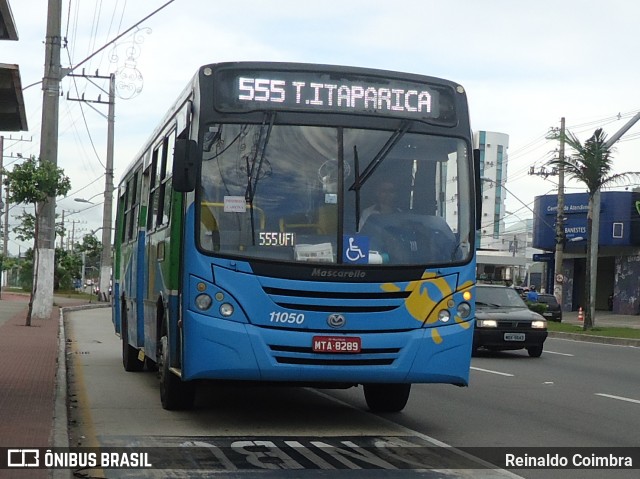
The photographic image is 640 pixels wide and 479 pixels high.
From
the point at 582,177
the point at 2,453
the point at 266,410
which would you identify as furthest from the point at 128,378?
the point at 582,177

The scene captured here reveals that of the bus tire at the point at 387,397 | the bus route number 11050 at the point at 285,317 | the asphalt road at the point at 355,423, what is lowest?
the asphalt road at the point at 355,423

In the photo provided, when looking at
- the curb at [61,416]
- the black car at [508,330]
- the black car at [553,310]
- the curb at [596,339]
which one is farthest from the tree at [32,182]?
the black car at [553,310]

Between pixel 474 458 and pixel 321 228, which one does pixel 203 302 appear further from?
pixel 474 458

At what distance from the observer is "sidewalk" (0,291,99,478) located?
339 inches

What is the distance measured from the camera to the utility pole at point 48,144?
28328 mm

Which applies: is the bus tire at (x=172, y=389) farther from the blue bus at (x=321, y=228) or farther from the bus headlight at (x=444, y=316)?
the bus headlight at (x=444, y=316)

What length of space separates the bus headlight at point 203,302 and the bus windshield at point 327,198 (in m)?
0.42

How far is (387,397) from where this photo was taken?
11.5 metres

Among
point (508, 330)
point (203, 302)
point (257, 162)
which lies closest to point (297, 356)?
point (203, 302)

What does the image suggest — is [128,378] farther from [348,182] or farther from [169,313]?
[348,182]

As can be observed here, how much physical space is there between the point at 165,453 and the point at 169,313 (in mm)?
2244

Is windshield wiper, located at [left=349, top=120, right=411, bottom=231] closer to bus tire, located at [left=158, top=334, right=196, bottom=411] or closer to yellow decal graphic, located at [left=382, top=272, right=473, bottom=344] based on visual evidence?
yellow decal graphic, located at [left=382, top=272, right=473, bottom=344]

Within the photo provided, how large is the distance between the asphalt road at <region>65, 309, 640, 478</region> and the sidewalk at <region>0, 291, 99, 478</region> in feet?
1.14

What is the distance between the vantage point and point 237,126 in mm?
9867
